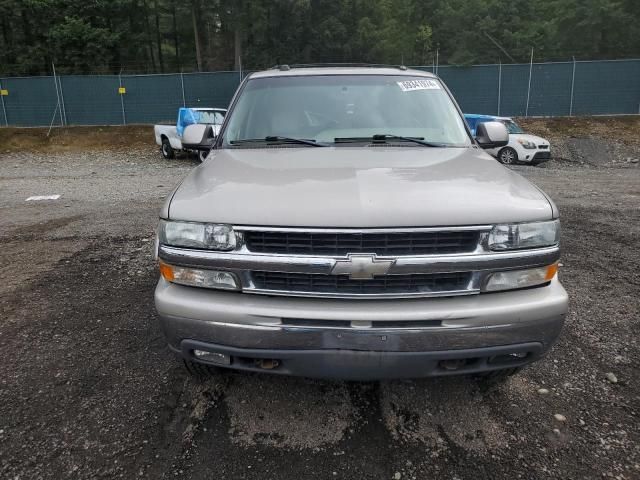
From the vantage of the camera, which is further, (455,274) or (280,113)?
(280,113)

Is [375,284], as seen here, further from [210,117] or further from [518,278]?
[210,117]

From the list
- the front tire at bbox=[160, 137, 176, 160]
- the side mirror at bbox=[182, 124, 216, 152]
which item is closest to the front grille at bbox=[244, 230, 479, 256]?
the side mirror at bbox=[182, 124, 216, 152]

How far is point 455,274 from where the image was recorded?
2373 mm

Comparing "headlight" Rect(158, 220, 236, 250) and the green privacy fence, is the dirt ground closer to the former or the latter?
"headlight" Rect(158, 220, 236, 250)

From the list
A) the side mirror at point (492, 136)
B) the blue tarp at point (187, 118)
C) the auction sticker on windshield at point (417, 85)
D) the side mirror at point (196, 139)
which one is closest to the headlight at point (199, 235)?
the side mirror at point (196, 139)

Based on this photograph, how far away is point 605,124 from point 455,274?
22.9 meters

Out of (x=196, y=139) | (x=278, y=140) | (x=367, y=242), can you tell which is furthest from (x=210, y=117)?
(x=367, y=242)

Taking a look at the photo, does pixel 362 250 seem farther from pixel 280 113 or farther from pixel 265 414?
pixel 280 113

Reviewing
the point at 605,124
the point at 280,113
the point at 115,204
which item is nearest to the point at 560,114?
the point at 605,124

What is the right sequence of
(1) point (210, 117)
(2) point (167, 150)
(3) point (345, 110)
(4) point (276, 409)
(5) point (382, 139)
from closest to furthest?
(4) point (276, 409) → (5) point (382, 139) → (3) point (345, 110) → (1) point (210, 117) → (2) point (167, 150)

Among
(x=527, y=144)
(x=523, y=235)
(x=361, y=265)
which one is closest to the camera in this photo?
(x=361, y=265)

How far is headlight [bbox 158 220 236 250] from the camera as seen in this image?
2.38 meters

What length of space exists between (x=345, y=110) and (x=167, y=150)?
15.6 meters

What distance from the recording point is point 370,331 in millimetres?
2277
